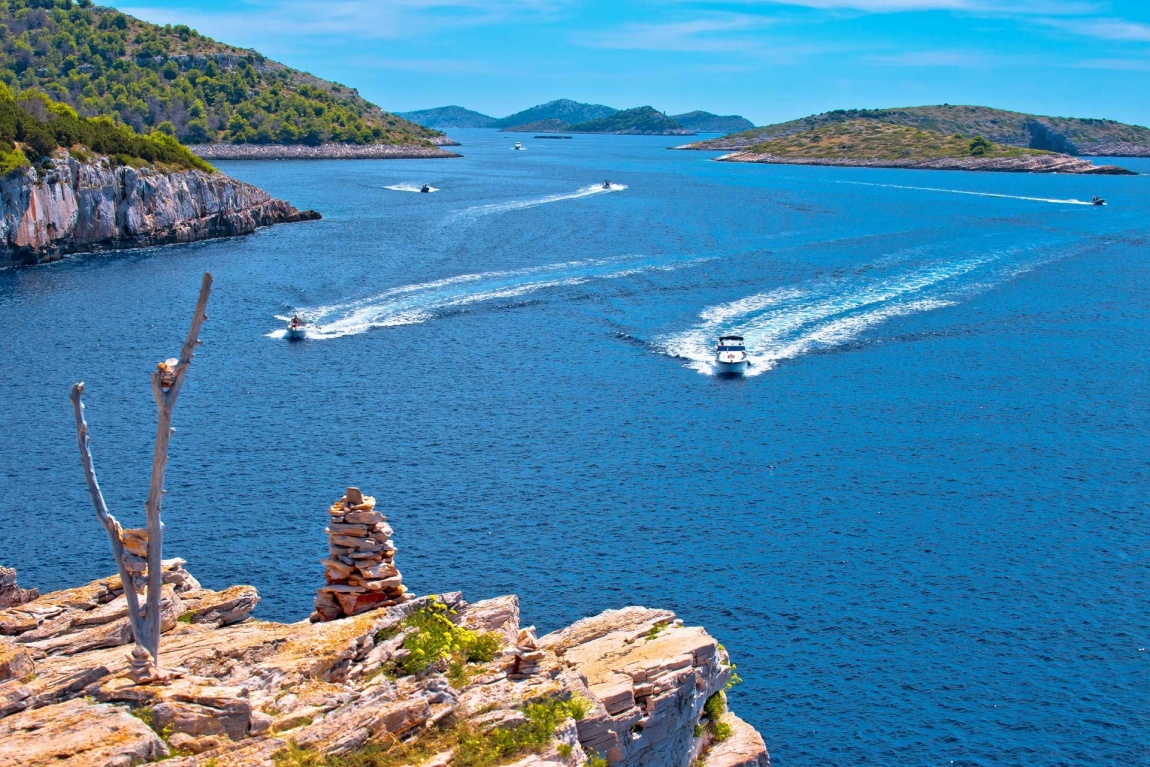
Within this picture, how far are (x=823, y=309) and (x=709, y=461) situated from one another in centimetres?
5195

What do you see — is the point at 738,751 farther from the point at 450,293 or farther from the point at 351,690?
the point at 450,293

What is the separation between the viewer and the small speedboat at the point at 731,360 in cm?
9844

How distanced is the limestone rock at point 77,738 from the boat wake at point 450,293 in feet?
295

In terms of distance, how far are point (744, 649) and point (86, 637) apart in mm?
32399

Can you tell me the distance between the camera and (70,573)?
58.6 m

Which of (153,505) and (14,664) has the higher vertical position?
(153,505)

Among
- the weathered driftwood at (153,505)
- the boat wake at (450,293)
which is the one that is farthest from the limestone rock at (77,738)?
the boat wake at (450,293)

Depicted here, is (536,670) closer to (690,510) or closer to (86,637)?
(86,637)

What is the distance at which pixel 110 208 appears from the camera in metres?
165

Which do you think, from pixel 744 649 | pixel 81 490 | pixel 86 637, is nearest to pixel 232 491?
pixel 81 490

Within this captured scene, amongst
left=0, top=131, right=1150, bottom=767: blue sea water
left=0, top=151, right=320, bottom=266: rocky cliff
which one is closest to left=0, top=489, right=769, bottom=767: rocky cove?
left=0, top=131, right=1150, bottom=767: blue sea water

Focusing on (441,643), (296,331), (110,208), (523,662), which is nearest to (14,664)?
(441,643)

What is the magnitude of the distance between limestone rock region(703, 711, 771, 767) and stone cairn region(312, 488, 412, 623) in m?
→ 13.0

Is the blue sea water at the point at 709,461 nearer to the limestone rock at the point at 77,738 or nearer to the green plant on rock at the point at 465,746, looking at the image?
the green plant on rock at the point at 465,746
